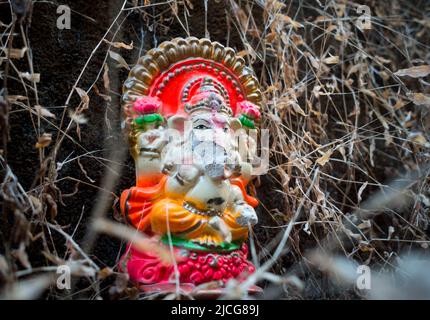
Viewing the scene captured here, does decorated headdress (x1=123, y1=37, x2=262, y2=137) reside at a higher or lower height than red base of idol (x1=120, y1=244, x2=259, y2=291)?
higher

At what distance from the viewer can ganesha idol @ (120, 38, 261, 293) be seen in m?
1.36

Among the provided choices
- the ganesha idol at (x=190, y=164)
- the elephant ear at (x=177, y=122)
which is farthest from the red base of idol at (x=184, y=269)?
the elephant ear at (x=177, y=122)

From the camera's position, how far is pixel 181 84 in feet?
4.95

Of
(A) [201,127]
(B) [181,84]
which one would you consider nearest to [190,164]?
(A) [201,127]

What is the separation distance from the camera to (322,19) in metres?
1.98

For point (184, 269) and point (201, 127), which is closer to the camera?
point (184, 269)

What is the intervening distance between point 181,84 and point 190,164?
241 mm

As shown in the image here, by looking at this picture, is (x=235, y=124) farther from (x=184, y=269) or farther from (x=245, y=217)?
(x=184, y=269)

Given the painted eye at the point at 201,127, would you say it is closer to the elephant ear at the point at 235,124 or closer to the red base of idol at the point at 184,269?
the elephant ear at the point at 235,124

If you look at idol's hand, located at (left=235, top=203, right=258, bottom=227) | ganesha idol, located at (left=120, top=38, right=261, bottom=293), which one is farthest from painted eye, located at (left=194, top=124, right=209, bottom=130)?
idol's hand, located at (left=235, top=203, right=258, bottom=227)

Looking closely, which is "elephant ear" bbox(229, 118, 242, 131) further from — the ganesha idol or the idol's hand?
the idol's hand

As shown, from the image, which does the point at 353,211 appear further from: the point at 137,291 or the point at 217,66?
the point at 137,291

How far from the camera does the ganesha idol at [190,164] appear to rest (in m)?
1.36

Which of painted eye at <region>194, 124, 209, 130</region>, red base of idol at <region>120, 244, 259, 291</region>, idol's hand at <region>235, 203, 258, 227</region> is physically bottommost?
red base of idol at <region>120, 244, 259, 291</region>
